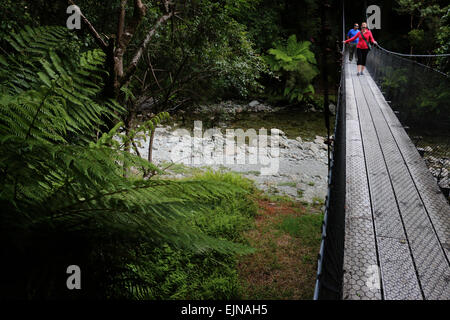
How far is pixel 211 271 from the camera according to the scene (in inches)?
144

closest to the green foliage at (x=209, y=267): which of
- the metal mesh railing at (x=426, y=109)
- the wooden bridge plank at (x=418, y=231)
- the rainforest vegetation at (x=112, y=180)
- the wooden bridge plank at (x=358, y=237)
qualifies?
the rainforest vegetation at (x=112, y=180)

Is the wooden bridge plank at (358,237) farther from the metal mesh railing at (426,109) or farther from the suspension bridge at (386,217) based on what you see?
the metal mesh railing at (426,109)

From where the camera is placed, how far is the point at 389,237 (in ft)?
6.77

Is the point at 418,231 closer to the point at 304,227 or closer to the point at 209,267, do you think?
the point at 209,267

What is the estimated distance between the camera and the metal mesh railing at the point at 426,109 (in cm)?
304

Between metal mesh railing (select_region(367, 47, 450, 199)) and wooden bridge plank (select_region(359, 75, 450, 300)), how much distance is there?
280mm

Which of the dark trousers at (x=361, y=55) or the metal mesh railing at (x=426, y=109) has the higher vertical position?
the dark trousers at (x=361, y=55)

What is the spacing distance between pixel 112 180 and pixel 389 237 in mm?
1876

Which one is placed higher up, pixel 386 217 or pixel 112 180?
pixel 112 180

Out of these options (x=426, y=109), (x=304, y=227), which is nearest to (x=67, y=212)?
(x=426, y=109)

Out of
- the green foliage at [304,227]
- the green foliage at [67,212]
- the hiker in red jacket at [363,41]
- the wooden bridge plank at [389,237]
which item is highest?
the hiker in red jacket at [363,41]
